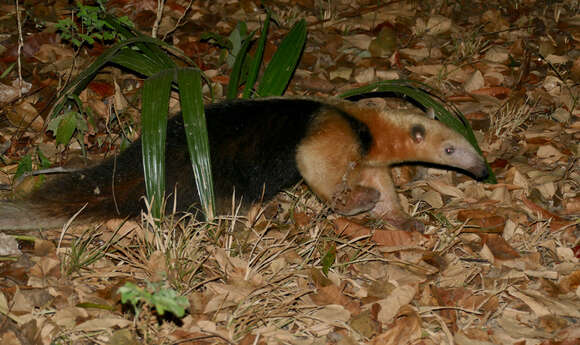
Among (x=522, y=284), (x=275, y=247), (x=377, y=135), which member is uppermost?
(x=377, y=135)

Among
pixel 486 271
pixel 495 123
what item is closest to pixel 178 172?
pixel 486 271

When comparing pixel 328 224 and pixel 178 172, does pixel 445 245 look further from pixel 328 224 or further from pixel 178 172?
pixel 178 172

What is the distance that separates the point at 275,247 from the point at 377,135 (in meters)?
1.52

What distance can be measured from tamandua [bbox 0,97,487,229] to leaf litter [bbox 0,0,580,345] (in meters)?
0.22

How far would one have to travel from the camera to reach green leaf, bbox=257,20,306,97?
660cm

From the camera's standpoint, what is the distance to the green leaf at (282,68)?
660 centimetres

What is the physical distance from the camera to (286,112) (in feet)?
18.0

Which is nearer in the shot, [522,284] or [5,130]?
[522,284]

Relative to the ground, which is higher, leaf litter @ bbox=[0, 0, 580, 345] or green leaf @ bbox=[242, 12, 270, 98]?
green leaf @ bbox=[242, 12, 270, 98]

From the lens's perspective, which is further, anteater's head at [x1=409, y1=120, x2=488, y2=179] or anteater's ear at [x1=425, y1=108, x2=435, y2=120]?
anteater's ear at [x1=425, y1=108, x2=435, y2=120]

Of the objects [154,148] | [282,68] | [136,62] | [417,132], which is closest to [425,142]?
[417,132]

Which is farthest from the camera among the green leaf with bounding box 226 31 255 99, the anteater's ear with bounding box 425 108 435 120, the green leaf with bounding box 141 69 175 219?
the green leaf with bounding box 226 31 255 99

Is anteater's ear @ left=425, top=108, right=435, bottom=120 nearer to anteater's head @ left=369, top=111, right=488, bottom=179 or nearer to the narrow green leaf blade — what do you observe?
anteater's head @ left=369, top=111, right=488, bottom=179

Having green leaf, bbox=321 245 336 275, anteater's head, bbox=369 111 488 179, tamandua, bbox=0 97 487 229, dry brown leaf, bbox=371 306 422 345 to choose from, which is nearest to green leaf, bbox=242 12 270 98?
tamandua, bbox=0 97 487 229
